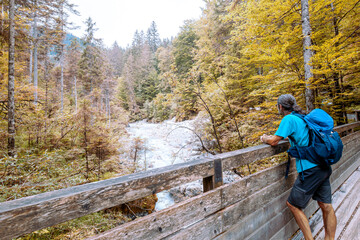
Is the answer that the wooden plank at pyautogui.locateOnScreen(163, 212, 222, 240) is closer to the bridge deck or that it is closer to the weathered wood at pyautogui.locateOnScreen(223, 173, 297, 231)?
the weathered wood at pyautogui.locateOnScreen(223, 173, 297, 231)

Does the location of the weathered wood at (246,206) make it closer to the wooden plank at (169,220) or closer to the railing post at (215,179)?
the wooden plank at (169,220)

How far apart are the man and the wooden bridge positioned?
0.23m

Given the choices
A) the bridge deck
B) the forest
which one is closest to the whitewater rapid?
the forest

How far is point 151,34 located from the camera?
7350cm

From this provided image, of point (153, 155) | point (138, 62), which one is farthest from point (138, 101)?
point (153, 155)

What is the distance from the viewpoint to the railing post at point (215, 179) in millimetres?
1722

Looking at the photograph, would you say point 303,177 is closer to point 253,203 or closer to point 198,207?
point 253,203

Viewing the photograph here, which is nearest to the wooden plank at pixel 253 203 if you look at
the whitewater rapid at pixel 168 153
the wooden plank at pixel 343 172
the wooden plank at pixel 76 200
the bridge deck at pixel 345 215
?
the wooden plank at pixel 76 200

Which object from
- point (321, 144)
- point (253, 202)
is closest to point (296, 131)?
point (321, 144)

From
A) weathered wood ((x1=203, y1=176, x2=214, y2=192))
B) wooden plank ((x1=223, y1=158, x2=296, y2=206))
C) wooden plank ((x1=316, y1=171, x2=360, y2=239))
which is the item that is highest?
weathered wood ((x1=203, y1=176, x2=214, y2=192))

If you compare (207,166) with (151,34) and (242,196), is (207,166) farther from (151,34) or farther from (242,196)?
(151,34)

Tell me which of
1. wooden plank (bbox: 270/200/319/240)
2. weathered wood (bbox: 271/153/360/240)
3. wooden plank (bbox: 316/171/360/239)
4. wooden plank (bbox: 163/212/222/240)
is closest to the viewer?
wooden plank (bbox: 163/212/222/240)

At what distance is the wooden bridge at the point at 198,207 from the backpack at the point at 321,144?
0.42 m

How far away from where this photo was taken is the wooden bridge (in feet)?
2.90
